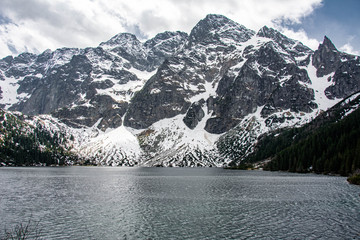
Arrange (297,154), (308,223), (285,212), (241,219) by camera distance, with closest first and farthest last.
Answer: (308,223), (241,219), (285,212), (297,154)

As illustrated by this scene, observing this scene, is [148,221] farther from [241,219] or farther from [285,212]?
[285,212]

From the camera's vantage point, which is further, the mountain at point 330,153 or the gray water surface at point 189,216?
the mountain at point 330,153

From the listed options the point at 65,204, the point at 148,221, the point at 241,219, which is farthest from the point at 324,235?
the point at 65,204

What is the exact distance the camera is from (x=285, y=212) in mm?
46250

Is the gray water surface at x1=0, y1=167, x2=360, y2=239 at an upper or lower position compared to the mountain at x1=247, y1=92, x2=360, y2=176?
lower

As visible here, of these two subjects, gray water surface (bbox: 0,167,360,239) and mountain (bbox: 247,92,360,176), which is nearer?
gray water surface (bbox: 0,167,360,239)

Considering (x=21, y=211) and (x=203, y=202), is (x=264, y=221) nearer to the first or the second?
(x=203, y=202)

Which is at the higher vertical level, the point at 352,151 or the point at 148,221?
the point at 352,151

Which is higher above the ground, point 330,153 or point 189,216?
point 330,153

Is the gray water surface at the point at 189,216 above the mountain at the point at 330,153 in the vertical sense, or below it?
below

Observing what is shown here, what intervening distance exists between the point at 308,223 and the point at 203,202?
22.4 meters

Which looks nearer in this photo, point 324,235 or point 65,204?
point 324,235

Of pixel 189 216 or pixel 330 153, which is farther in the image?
pixel 330 153

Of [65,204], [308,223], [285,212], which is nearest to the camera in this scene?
[308,223]
